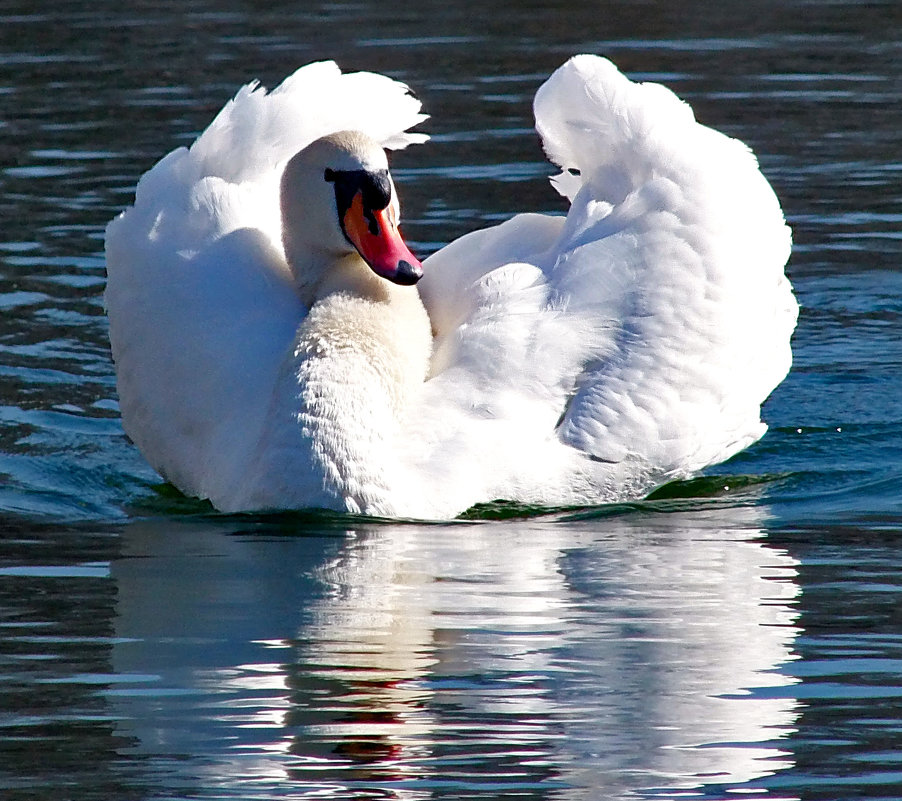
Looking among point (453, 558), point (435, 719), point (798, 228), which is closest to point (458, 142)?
point (798, 228)

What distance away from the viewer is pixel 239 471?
24.4 feet

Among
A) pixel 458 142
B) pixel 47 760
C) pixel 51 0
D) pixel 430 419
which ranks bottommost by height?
pixel 47 760

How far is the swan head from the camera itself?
757cm

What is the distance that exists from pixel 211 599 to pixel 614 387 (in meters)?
1.81

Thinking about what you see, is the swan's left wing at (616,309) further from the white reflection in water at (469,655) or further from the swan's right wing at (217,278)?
the swan's right wing at (217,278)

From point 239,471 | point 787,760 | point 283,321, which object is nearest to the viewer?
point 787,760

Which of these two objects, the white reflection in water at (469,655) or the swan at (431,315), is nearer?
the white reflection in water at (469,655)

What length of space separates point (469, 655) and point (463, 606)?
49 cm

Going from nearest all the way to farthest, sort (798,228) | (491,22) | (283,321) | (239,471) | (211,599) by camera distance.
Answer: (211,599) < (239,471) < (283,321) < (798,228) < (491,22)

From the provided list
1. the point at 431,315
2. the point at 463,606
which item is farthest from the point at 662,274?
the point at 463,606

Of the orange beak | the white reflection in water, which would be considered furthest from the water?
the orange beak

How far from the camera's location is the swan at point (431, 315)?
7348 millimetres

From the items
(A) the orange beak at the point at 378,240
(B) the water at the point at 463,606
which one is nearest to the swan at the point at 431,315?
(A) the orange beak at the point at 378,240

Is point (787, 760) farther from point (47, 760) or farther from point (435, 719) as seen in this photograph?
point (47, 760)
